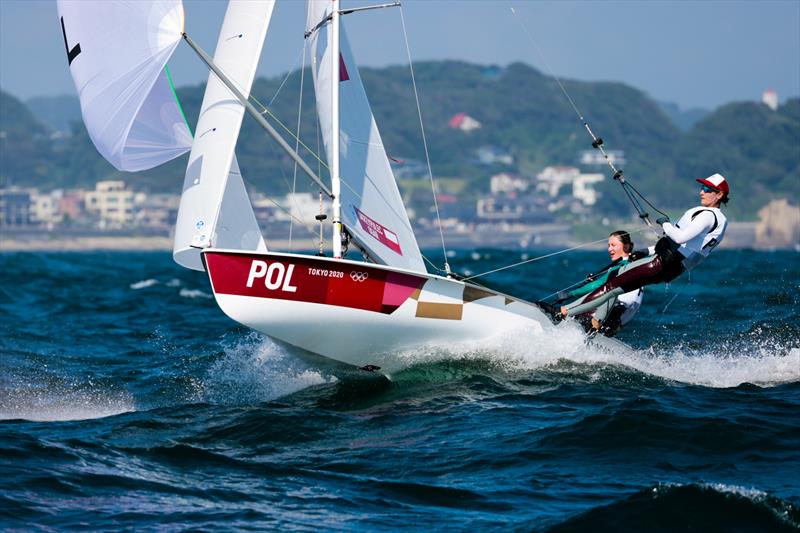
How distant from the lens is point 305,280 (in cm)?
851

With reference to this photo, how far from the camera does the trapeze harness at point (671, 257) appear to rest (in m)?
8.88

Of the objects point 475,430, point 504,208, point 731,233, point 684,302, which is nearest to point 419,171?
point 504,208

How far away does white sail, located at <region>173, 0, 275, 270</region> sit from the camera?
872 cm

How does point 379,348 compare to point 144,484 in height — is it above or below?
above

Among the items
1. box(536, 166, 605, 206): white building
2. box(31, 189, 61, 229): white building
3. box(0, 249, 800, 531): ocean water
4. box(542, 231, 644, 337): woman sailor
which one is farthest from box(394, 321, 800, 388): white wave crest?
box(536, 166, 605, 206): white building

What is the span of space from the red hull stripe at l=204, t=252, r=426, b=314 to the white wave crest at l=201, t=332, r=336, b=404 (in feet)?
2.92

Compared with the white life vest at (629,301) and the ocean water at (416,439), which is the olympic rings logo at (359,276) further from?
the white life vest at (629,301)

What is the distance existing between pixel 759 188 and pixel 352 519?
137480mm

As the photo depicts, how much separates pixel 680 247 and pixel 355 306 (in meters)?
2.66

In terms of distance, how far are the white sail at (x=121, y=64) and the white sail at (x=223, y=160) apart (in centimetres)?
40

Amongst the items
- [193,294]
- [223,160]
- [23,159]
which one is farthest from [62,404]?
[23,159]

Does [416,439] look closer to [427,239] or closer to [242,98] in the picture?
[242,98]

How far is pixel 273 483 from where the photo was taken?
21.4 ft

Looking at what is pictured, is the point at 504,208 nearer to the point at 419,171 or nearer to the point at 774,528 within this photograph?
the point at 419,171
